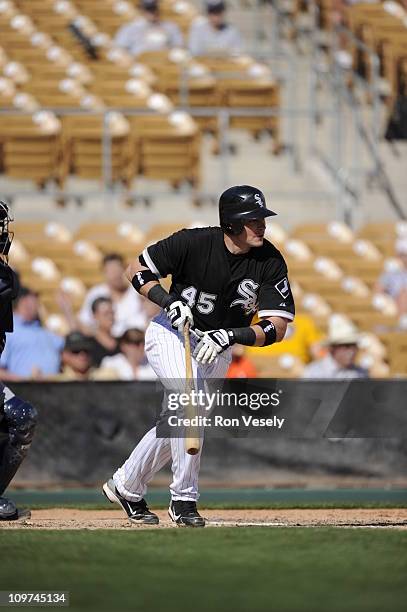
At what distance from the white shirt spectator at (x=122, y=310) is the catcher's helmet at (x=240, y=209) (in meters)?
5.16

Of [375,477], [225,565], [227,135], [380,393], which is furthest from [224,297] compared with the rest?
[227,135]

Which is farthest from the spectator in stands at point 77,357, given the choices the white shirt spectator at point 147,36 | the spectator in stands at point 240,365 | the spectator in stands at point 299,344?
the white shirt spectator at point 147,36

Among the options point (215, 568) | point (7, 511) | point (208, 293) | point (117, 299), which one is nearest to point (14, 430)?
point (7, 511)

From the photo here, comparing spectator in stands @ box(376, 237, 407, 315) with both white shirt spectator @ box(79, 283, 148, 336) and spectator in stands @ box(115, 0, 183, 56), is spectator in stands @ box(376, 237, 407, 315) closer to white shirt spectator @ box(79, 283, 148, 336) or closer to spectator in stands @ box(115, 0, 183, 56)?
white shirt spectator @ box(79, 283, 148, 336)

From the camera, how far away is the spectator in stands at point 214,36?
17.3m

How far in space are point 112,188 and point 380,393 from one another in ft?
21.0

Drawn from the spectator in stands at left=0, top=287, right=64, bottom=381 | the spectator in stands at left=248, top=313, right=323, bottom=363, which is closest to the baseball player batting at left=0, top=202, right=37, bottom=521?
the spectator in stands at left=0, top=287, right=64, bottom=381

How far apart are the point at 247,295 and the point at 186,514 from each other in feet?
3.82

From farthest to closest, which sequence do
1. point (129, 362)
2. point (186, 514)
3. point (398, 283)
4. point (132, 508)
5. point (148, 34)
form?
point (148, 34)
point (398, 283)
point (129, 362)
point (132, 508)
point (186, 514)

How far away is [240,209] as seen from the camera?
7.57m

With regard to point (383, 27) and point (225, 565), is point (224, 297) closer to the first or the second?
point (225, 565)

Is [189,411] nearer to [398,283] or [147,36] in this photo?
[398,283]

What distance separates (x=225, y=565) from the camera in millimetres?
6152

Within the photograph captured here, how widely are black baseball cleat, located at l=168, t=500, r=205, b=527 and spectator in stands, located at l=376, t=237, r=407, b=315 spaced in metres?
6.53
